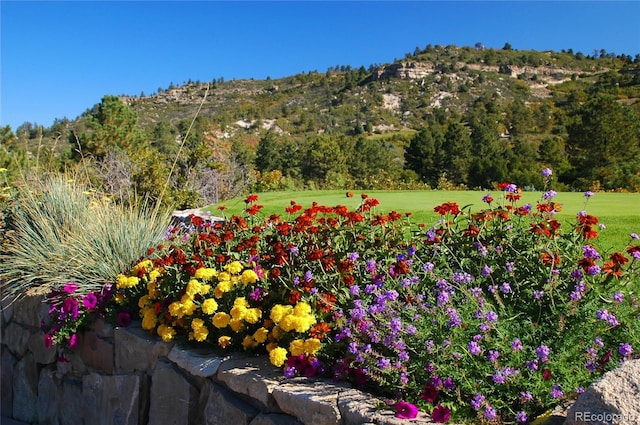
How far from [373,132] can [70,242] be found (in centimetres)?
5624

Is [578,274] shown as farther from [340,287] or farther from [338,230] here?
[338,230]

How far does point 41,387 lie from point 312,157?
2798 cm

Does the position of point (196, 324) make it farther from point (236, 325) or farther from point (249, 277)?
point (249, 277)

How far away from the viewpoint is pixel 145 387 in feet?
11.7

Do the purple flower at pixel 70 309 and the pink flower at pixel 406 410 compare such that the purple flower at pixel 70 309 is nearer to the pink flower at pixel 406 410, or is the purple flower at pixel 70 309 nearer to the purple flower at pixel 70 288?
→ the purple flower at pixel 70 288

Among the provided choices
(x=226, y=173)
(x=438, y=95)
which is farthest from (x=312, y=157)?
(x=438, y=95)

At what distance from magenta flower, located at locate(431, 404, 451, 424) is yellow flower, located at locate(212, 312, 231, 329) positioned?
1361 millimetres

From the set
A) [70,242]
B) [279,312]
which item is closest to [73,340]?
[70,242]

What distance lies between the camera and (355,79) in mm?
80750

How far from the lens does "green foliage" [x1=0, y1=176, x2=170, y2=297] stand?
4664 mm

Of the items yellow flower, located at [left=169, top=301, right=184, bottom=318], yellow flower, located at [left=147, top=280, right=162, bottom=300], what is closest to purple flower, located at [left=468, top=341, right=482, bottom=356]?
yellow flower, located at [left=169, top=301, right=184, bottom=318]

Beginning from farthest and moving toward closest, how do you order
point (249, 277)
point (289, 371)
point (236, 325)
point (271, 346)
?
point (249, 277)
point (236, 325)
point (271, 346)
point (289, 371)

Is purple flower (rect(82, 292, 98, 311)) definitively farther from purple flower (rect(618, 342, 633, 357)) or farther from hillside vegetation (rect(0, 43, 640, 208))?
purple flower (rect(618, 342, 633, 357))

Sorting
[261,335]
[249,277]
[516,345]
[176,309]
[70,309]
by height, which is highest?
[249,277]
